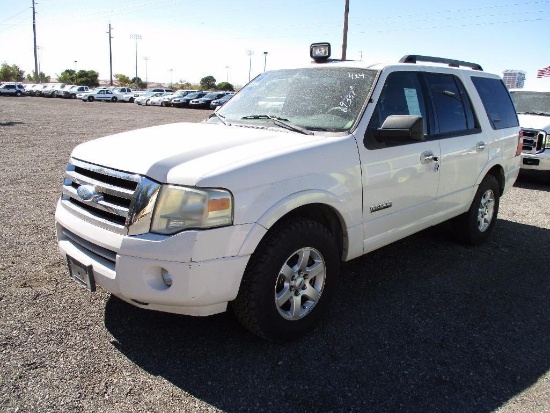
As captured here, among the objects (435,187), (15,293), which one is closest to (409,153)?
(435,187)

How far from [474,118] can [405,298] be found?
2.13m

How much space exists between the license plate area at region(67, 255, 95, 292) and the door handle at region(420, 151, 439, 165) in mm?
2728

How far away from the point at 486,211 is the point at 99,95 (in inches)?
1944

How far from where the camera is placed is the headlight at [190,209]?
8.66 ft

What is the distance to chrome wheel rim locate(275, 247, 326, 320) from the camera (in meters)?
3.08

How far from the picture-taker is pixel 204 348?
10.2 feet

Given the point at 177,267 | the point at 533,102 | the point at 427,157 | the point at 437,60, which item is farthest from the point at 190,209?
the point at 533,102

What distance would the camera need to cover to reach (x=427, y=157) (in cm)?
404

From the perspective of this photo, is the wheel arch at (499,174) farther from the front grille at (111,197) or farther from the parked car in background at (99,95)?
the parked car in background at (99,95)

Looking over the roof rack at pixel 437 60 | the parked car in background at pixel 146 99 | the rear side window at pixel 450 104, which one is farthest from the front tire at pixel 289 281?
the parked car in background at pixel 146 99

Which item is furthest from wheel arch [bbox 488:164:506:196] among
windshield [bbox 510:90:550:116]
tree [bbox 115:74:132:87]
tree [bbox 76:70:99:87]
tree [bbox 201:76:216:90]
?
tree [bbox 115:74:132:87]

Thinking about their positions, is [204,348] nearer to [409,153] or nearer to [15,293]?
[15,293]

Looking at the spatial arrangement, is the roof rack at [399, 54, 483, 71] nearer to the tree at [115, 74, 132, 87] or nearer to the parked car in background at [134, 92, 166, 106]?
the parked car in background at [134, 92, 166, 106]

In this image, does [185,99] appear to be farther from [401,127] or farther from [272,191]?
[272,191]
